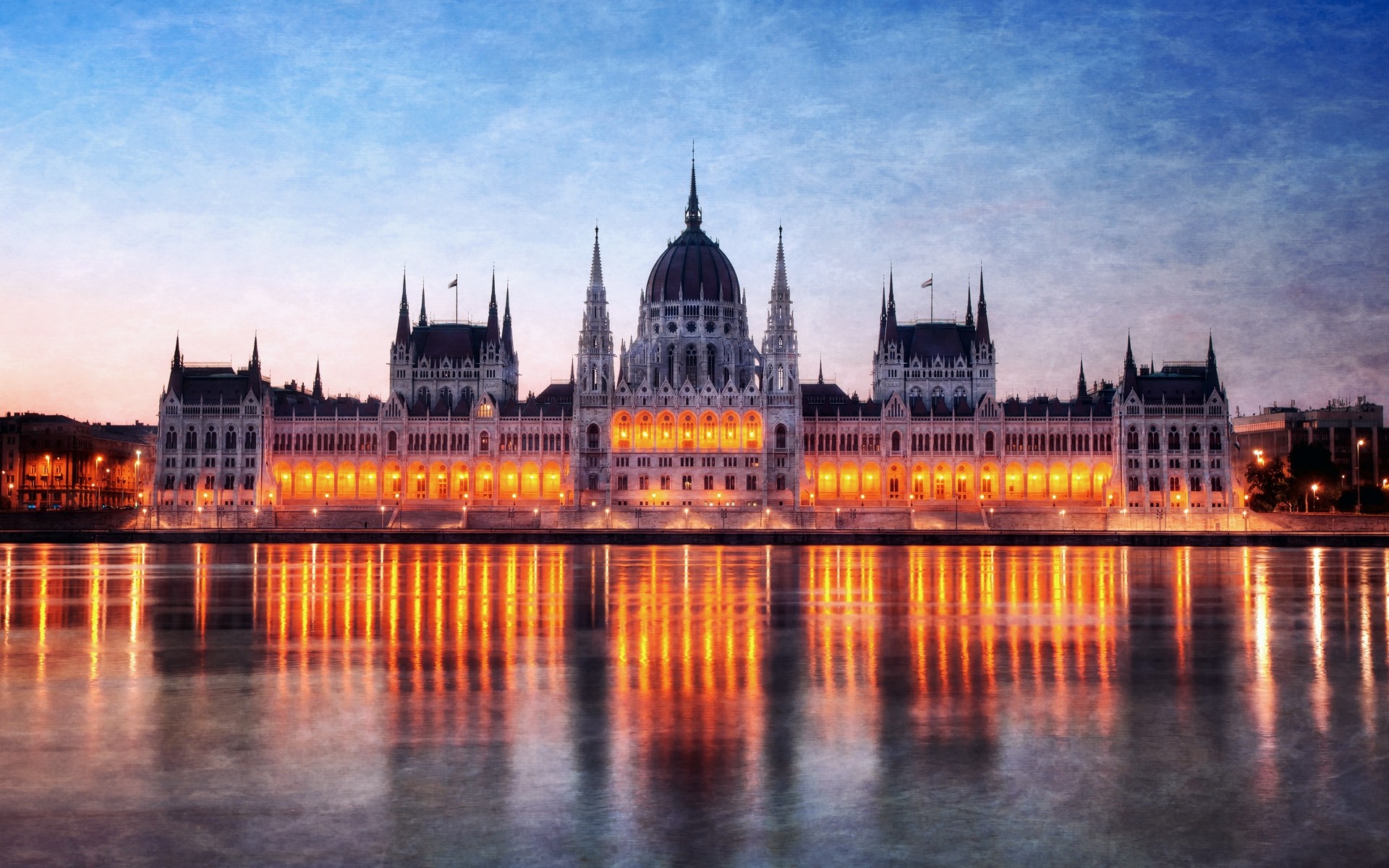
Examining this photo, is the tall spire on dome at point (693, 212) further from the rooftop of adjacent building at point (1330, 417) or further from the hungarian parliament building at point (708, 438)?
the rooftop of adjacent building at point (1330, 417)

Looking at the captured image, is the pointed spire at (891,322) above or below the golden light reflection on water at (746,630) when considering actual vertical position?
above

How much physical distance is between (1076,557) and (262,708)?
43324mm

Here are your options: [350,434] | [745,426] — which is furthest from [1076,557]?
[350,434]

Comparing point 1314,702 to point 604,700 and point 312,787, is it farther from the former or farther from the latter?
point 312,787

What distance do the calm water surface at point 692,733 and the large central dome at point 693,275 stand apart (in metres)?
96.5

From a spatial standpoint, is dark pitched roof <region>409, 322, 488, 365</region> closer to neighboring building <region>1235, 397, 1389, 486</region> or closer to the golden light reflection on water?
the golden light reflection on water

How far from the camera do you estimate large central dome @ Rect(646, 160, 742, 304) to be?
123 m

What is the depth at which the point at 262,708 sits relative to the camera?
14.3 meters

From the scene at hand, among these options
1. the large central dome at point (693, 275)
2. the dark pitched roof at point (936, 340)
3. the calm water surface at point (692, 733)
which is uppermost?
the large central dome at point (693, 275)

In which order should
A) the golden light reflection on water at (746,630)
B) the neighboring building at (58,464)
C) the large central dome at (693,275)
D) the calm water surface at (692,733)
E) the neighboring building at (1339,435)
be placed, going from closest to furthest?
1. the calm water surface at (692,733)
2. the golden light reflection on water at (746,630)
3. the large central dome at (693,275)
4. the neighboring building at (58,464)
5. the neighboring building at (1339,435)

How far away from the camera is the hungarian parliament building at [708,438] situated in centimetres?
11069

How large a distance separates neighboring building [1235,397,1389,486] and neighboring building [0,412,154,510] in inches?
5301

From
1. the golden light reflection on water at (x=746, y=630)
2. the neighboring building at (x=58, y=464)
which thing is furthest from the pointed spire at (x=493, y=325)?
the golden light reflection on water at (x=746, y=630)

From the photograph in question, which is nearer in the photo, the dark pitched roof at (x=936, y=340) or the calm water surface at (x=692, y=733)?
the calm water surface at (x=692, y=733)
